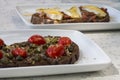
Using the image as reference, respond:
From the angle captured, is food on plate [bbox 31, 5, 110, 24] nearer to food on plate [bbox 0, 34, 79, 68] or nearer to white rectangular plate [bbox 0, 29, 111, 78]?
white rectangular plate [bbox 0, 29, 111, 78]

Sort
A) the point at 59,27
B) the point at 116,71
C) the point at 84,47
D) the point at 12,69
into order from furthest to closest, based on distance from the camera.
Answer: the point at 59,27, the point at 84,47, the point at 116,71, the point at 12,69

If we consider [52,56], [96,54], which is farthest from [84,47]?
[52,56]

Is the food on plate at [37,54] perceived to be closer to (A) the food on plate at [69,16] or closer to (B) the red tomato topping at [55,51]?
(B) the red tomato topping at [55,51]

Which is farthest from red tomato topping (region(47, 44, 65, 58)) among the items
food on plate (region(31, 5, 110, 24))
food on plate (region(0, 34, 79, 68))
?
food on plate (region(31, 5, 110, 24))

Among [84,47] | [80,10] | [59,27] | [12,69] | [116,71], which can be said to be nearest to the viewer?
[12,69]

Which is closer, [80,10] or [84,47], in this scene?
[84,47]

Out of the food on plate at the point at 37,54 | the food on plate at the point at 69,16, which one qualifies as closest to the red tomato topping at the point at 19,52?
the food on plate at the point at 37,54

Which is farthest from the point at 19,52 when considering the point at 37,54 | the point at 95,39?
the point at 95,39

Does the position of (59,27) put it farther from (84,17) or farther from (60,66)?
(60,66)
